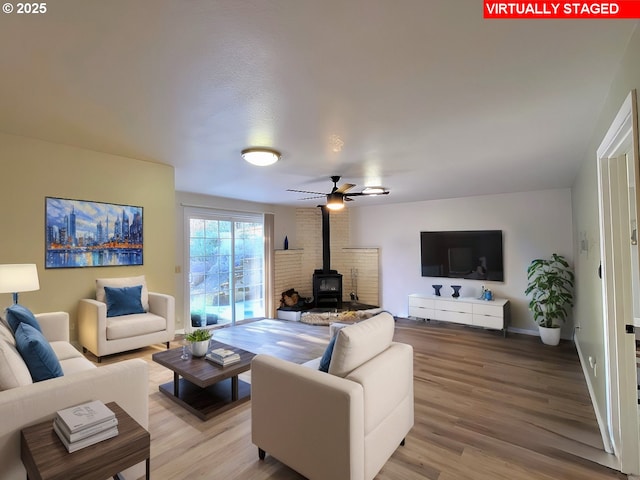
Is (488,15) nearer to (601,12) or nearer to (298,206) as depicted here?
(601,12)

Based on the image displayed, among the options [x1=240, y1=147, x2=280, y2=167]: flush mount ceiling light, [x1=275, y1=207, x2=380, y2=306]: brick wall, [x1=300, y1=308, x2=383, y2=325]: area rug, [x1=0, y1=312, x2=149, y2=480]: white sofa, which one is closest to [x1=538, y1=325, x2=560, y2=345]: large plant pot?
[x1=300, y1=308, x2=383, y2=325]: area rug

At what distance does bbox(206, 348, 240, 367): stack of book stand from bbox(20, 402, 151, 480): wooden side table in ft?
4.20

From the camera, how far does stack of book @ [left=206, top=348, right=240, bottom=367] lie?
2.71 metres

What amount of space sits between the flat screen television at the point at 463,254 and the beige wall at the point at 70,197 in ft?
15.0

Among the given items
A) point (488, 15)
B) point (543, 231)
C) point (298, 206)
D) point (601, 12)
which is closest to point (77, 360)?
point (488, 15)

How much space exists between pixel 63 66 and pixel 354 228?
5.98 metres

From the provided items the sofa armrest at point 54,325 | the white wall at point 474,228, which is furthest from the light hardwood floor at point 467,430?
the white wall at point 474,228

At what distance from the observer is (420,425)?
7.89 feet

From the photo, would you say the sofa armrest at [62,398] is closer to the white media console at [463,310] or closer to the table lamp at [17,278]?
the table lamp at [17,278]

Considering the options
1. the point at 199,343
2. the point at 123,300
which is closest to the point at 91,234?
the point at 123,300

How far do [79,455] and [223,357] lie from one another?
151 cm

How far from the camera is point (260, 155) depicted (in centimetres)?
295

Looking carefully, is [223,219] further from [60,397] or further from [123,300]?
[60,397]

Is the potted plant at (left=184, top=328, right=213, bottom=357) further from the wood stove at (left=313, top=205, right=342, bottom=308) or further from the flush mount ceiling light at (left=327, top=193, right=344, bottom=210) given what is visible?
the wood stove at (left=313, top=205, right=342, bottom=308)
